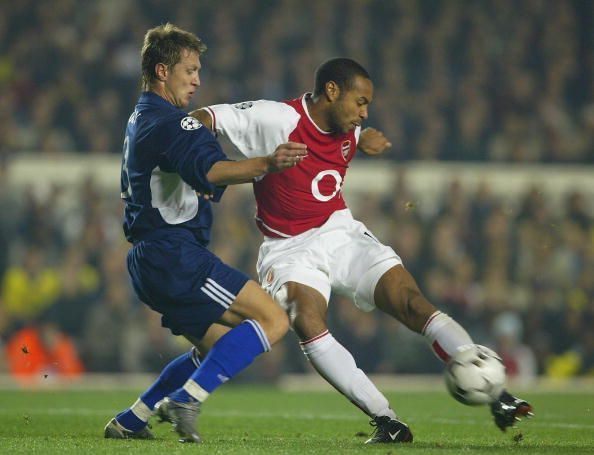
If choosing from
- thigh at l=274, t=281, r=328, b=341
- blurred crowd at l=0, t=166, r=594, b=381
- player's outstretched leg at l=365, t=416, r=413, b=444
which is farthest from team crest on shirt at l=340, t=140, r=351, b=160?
blurred crowd at l=0, t=166, r=594, b=381

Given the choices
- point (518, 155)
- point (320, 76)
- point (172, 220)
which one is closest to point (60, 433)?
point (172, 220)

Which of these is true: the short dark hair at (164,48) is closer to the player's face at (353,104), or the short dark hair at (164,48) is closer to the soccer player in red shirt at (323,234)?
the soccer player in red shirt at (323,234)

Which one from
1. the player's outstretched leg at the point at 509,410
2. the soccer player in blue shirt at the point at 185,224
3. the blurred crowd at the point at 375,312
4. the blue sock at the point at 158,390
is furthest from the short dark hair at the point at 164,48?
the blurred crowd at the point at 375,312

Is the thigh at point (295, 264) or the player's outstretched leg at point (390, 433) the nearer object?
the player's outstretched leg at point (390, 433)

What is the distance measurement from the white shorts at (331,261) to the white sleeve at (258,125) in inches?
21.0

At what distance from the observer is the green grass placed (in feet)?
16.3

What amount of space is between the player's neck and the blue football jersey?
0.98 meters

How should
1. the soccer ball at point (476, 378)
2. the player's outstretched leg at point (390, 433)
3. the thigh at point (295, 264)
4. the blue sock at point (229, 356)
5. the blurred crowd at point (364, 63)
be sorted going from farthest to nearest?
1. the blurred crowd at point (364, 63)
2. the thigh at point (295, 264)
3. the player's outstretched leg at point (390, 433)
4. the soccer ball at point (476, 378)
5. the blue sock at point (229, 356)

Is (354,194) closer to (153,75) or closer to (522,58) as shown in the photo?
(522,58)

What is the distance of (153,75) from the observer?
5.37 m

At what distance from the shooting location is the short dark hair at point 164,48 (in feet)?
17.5

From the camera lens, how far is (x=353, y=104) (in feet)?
19.1

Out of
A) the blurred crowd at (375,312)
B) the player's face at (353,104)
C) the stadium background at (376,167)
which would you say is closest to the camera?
the player's face at (353,104)

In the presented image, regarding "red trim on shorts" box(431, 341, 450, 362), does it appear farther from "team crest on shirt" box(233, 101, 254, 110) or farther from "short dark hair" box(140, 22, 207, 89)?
"short dark hair" box(140, 22, 207, 89)
